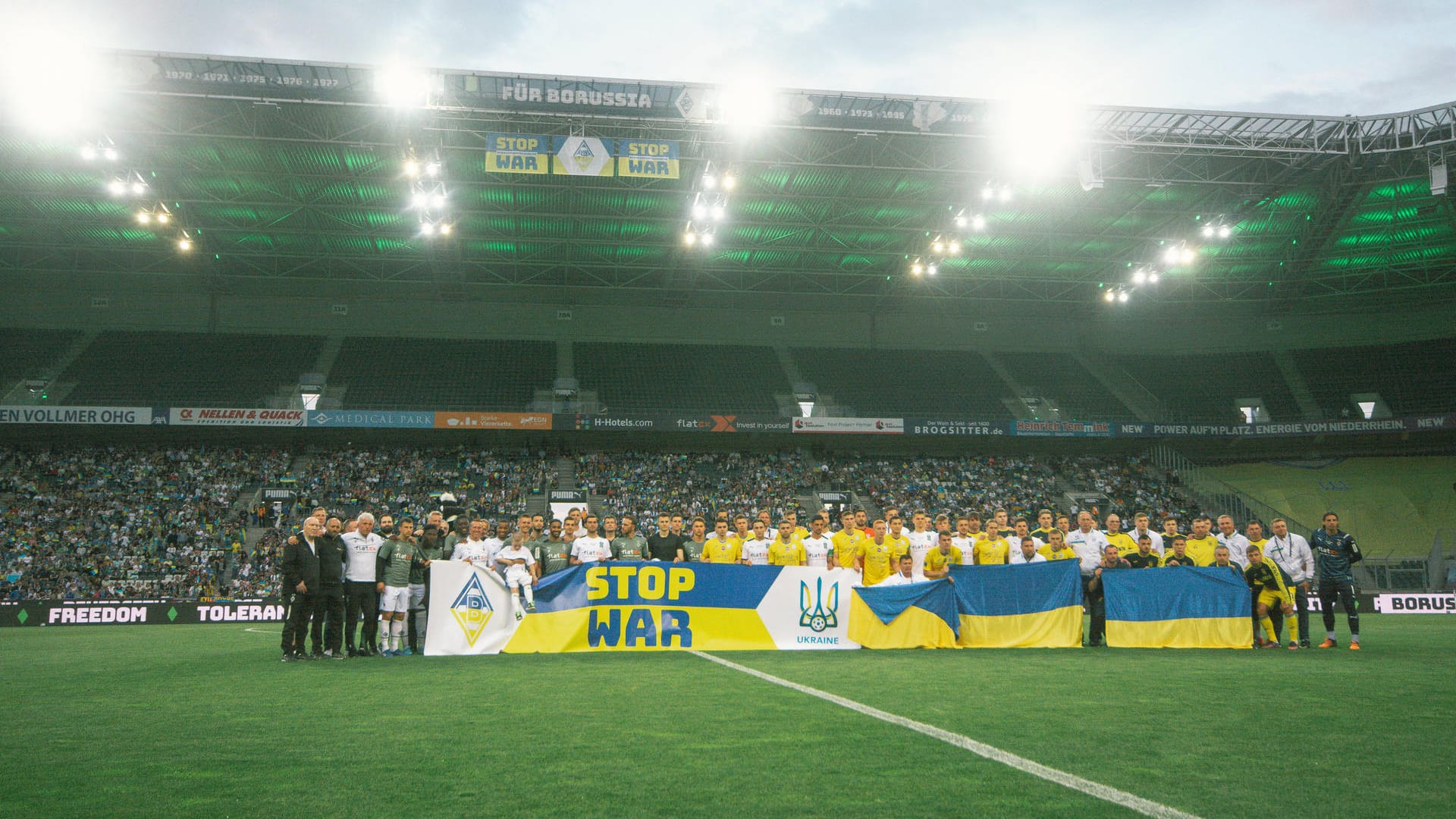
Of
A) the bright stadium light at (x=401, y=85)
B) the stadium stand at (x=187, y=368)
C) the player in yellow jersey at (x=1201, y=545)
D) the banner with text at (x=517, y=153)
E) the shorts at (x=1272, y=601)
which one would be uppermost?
the bright stadium light at (x=401, y=85)

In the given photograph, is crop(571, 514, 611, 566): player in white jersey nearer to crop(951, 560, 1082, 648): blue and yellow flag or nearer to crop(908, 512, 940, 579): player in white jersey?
crop(908, 512, 940, 579): player in white jersey

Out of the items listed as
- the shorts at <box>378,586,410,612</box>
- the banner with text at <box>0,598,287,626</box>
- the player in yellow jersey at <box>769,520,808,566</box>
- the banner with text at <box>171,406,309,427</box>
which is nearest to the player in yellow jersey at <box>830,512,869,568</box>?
the player in yellow jersey at <box>769,520,808,566</box>

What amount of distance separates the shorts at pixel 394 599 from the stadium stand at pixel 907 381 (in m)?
27.7

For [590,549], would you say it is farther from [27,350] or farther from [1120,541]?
[27,350]

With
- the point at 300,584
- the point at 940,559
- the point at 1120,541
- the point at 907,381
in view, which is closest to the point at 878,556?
the point at 940,559

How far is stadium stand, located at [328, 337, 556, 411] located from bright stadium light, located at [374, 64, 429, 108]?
1523 centimetres

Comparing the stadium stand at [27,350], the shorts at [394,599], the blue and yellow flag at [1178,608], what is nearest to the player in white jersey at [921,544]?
the blue and yellow flag at [1178,608]

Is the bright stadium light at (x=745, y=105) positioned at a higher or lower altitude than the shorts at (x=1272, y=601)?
higher

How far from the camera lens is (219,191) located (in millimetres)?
29750

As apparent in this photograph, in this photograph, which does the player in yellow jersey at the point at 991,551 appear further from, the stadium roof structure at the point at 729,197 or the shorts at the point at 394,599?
the stadium roof structure at the point at 729,197

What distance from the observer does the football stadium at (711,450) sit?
17.8 ft

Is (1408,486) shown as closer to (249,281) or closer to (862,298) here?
(862,298)

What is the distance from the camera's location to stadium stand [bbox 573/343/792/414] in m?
36.9

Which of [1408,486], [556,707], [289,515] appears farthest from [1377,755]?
[1408,486]
